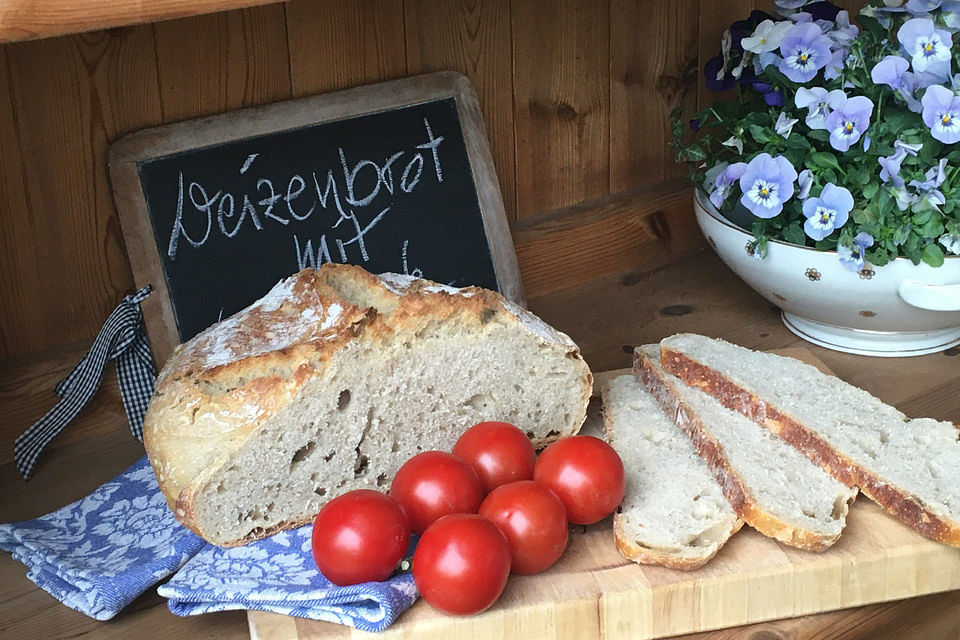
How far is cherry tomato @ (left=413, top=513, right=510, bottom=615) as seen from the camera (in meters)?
1.05

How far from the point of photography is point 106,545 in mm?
1263

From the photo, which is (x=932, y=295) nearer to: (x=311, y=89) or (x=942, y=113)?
(x=942, y=113)

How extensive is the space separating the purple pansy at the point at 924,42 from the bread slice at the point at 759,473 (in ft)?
1.88

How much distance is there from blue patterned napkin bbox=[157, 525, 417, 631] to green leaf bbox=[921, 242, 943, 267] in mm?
908

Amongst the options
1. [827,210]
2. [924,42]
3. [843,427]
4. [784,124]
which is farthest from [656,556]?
[924,42]

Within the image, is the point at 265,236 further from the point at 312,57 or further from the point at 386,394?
the point at 386,394

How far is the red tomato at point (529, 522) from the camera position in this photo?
112cm

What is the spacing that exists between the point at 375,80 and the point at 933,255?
883 millimetres

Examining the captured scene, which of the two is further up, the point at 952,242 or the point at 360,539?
the point at 952,242

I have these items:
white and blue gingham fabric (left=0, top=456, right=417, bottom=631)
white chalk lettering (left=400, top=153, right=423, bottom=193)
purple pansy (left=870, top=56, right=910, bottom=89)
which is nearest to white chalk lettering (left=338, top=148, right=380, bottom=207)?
white chalk lettering (left=400, top=153, right=423, bottom=193)

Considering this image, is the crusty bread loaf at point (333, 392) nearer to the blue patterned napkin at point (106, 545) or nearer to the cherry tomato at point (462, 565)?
the blue patterned napkin at point (106, 545)

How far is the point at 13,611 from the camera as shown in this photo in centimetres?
119

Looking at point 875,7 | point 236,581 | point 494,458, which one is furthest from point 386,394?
point 875,7

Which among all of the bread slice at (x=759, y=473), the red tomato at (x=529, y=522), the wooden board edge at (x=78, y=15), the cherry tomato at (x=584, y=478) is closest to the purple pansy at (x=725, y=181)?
the bread slice at (x=759, y=473)
